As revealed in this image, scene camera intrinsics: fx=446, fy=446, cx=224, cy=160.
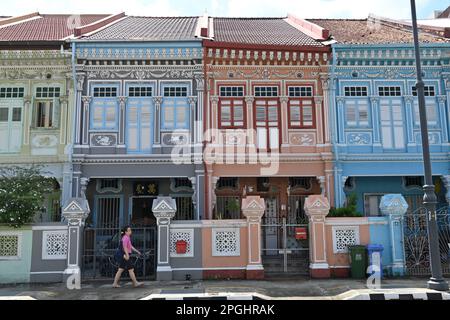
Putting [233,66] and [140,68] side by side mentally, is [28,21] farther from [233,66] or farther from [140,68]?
[233,66]

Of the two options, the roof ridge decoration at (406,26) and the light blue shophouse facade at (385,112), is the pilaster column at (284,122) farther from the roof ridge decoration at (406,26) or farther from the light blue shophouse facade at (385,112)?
the roof ridge decoration at (406,26)

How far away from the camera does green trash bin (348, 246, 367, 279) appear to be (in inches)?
473

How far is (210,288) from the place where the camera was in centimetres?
1067

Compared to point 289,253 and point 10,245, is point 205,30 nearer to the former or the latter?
point 289,253

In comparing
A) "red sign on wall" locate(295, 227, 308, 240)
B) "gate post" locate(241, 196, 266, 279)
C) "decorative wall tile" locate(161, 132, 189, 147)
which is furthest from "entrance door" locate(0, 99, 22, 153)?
"red sign on wall" locate(295, 227, 308, 240)

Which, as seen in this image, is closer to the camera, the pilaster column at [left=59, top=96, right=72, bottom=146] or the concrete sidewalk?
the concrete sidewalk

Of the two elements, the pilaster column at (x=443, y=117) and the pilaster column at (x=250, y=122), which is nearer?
the pilaster column at (x=250, y=122)

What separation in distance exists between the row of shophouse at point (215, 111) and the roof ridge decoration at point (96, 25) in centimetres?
8

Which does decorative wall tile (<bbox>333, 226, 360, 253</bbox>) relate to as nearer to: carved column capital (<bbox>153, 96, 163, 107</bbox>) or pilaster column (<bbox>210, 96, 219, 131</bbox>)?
pilaster column (<bbox>210, 96, 219, 131</bbox>)

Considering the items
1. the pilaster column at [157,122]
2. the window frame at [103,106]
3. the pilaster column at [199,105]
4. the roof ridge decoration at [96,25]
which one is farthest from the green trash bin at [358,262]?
the roof ridge decoration at [96,25]

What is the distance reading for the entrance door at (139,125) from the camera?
1532cm

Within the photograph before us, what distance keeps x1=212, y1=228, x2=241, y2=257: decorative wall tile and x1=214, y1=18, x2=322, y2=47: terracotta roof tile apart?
690 cm

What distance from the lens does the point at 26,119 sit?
50.4ft

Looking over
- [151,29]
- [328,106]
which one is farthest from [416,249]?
[151,29]
